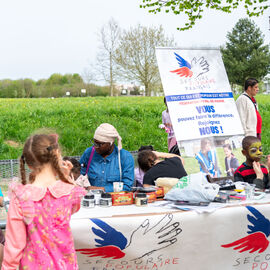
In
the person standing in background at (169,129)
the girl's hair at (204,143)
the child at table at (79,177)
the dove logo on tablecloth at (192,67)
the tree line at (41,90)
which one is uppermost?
the tree line at (41,90)

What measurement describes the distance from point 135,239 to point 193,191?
668 millimetres

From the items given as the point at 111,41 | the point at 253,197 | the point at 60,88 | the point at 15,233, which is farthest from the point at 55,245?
the point at 60,88

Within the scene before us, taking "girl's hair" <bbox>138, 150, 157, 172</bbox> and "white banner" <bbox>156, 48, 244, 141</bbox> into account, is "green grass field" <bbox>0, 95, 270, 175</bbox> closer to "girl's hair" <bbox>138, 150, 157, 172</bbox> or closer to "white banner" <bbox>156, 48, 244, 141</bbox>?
"white banner" <bbox>156, 48, 244, 141</bbox>

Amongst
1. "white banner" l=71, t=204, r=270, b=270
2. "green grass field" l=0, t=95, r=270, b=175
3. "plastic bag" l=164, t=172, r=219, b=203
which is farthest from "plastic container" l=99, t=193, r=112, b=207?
"green grass field" l=0, t=95, r=270, b=175

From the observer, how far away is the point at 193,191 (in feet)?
11.2

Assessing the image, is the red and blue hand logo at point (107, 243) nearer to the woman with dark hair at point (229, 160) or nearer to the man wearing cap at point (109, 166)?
→ the man wearing cap at point (109, 166)

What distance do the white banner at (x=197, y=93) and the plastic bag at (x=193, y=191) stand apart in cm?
139

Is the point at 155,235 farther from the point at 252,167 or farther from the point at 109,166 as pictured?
the point at 252,167

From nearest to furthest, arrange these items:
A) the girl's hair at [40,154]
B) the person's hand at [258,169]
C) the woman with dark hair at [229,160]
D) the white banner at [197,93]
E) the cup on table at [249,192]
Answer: the girl's hair at [40,154], the cup on table at [249,192], the person's hand at [258,169], the white banner at [197,93], the woman with dark hair at [229,160]

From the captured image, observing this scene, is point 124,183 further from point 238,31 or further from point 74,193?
point 238,31

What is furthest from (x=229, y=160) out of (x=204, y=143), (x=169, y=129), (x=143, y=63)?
(x=143, y=63)

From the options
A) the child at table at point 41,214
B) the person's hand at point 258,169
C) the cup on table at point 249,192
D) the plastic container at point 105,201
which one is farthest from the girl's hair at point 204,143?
the child at table at point 41,214

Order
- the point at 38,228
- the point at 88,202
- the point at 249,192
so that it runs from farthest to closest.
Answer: the point at 249,192
the point at 88,202
the point at 38,228

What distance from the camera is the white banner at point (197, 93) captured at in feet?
16.4
